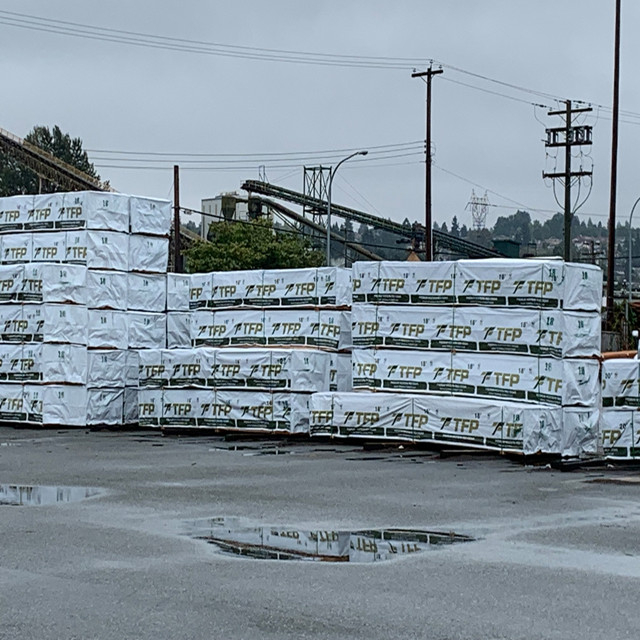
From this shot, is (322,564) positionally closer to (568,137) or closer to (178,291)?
(178,291)

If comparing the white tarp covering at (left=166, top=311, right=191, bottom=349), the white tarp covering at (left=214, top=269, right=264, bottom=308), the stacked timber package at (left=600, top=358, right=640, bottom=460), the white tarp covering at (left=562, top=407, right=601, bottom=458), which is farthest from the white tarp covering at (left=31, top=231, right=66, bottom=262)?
the stacked timber package at (left=600, top=358, right=640, bottom=460)

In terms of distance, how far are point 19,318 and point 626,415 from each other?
1306 cm

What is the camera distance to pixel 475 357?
18703mm

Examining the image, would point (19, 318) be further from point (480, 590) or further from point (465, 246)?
point (465, 246)

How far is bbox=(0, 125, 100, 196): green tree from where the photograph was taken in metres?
95.5

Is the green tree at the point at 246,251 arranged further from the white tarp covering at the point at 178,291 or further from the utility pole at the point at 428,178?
the white tarp covering at the point at 178,291

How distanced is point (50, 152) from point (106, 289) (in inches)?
3036

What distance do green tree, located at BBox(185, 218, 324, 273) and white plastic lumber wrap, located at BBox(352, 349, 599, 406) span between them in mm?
44421

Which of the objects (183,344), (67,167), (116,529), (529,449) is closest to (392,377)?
(529,449)

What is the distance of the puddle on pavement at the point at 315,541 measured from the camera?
8742mm

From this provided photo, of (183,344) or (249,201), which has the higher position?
(249,201)

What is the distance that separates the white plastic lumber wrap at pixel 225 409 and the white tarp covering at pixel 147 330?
5.85ft

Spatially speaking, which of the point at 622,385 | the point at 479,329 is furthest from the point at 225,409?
the point at 622,385

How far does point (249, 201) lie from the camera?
74938 millimetres
